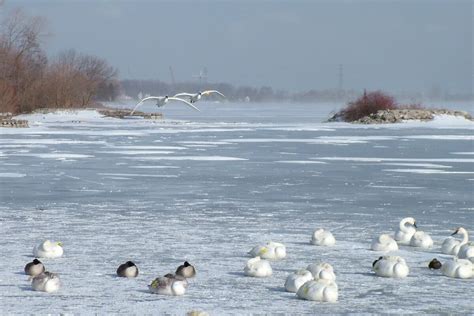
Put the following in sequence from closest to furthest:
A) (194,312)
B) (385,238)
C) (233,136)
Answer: (194,312) → (385,238) → (233,136)

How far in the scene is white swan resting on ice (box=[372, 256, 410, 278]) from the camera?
777 centimetres

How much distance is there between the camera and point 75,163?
67.3 feet

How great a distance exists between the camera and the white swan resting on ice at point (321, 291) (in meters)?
6.80

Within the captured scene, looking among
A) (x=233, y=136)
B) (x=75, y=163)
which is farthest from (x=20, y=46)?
(x=75, y=163)

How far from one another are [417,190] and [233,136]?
1928cm

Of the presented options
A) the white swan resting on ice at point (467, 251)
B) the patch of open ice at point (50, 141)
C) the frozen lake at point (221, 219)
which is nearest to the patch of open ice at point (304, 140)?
the patch of open ice at point (50, 141)

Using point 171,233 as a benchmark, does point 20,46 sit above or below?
above

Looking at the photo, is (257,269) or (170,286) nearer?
(170,286)

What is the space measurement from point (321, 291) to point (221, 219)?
15.6 feet

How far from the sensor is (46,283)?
23.1 ft

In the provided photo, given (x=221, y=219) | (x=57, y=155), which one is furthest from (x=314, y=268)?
(x=57, y=155)

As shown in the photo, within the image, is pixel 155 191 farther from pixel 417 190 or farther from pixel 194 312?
pixel 194 312

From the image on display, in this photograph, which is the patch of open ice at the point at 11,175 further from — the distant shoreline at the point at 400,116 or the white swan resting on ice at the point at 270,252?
the distant shoreline at the point at 400,116

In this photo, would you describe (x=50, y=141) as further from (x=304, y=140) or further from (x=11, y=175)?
(x=11, y=175)
